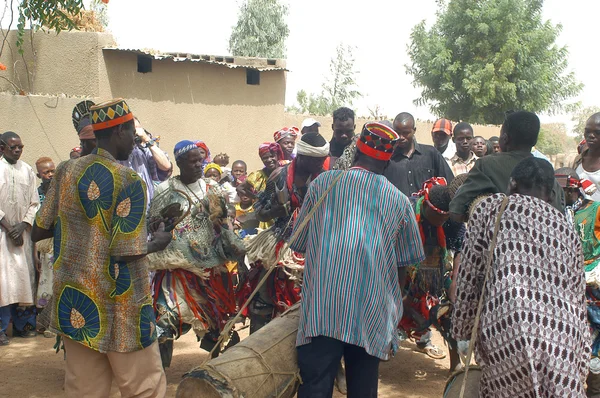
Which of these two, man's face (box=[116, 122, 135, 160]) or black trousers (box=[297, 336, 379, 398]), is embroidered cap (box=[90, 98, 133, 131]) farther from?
black trousers (box=[297, 336, 379, 398])

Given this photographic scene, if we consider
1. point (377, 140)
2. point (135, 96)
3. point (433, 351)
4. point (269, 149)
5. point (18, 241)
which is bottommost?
point (433, 351)

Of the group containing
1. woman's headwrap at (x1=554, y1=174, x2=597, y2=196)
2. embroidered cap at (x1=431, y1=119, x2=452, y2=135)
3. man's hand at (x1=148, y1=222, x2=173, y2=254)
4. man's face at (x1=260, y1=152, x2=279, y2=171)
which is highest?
woman's headwrap at (x1=554, y1=174, x2=597, y2=196)

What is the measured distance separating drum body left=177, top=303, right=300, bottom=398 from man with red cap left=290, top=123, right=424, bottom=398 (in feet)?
0.32

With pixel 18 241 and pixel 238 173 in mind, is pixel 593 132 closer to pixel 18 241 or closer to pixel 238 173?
pixel 18 241

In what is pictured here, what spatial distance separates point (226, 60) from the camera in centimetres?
1541

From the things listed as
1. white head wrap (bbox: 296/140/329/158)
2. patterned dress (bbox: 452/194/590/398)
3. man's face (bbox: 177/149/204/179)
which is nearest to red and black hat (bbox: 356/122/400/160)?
patterned dress (bbox: 452/194/590/398)

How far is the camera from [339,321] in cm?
340

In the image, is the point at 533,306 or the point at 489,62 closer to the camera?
the point at 533,306

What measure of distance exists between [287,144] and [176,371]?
8.44ft

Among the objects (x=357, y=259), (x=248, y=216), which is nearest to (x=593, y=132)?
(x=357, y=259)

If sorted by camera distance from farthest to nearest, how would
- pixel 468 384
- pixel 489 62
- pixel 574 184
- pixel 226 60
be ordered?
1. pixel 489 62
2. pixel 226 60
3. pixel 574 184
4. pixel 468 384

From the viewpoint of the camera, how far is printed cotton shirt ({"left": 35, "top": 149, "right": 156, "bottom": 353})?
3.41 metres

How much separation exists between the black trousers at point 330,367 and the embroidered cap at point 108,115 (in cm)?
153

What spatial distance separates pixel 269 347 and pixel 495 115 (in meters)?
23.4
